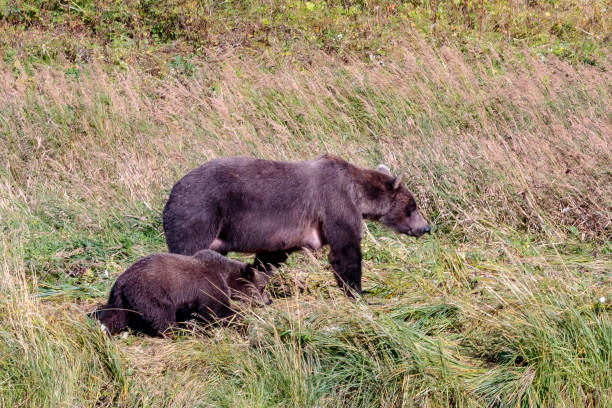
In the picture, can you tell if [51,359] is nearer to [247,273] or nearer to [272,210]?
[247,273]

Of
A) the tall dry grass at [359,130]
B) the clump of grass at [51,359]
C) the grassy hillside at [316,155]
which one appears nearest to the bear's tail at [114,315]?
the grassy hillside at [316,155]

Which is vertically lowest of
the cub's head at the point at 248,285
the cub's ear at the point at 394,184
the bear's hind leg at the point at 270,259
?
the bear's hind leg at the point at 270,259

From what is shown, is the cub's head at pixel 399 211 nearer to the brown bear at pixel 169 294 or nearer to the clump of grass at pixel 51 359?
the brown bear at pixel 169 294

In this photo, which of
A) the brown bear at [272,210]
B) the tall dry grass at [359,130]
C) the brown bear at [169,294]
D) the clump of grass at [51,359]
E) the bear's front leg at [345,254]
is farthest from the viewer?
the tall dry grass at [359,130]

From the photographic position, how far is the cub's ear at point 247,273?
621cm

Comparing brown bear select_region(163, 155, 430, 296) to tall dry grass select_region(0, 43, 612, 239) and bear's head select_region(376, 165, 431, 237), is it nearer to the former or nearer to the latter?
bear's head select_region(376, 165, 431, 237)

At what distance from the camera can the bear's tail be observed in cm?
579

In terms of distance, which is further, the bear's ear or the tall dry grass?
the tall dry grass

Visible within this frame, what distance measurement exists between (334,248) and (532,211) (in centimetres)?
233

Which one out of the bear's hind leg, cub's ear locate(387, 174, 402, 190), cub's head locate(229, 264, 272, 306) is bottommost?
the bear's hind leg

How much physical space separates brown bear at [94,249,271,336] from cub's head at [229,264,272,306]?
0.06 feet

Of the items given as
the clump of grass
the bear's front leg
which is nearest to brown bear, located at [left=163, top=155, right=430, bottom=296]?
the bear's front leg

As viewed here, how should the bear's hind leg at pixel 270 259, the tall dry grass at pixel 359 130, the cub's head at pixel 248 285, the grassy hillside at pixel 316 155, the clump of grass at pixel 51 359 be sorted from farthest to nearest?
1. the tall dry grass at pixel 359 130
2. the bear's hind leg at pixel 270 259
3. the cub's head at pixel 248 285
4. the grassy hillside at pixel 316 155
5. the clump of grass at pixel 51 359

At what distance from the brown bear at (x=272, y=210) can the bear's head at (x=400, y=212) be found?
0.13m
